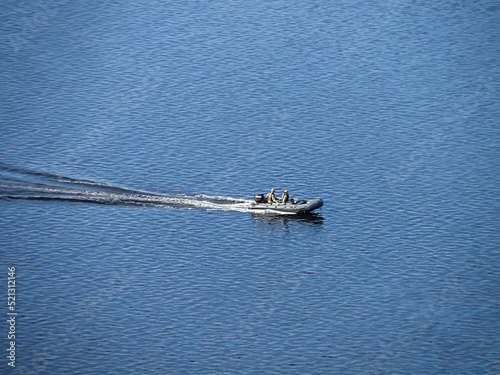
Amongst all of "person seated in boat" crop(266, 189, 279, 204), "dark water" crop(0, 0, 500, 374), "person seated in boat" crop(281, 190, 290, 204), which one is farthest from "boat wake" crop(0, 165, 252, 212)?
"person seated in boat" crop(281, 190, 290, 204)

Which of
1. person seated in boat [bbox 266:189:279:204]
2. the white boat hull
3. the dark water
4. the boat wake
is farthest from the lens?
the boat wake

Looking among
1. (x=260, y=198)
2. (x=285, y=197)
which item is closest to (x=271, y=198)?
(x=260, y=198)

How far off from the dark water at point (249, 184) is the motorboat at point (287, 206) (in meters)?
0.81

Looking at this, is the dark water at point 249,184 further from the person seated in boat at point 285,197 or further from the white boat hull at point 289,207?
the person seated in boat at point 285,197

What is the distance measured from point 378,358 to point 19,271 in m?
27.3

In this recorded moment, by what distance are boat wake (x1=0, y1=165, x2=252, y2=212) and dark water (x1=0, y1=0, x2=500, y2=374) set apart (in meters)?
0.21

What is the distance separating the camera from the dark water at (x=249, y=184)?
190ft

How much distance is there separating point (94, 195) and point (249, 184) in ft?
44.7

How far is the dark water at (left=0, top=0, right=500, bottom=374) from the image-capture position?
58.0 m

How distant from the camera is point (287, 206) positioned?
7256 centimetres

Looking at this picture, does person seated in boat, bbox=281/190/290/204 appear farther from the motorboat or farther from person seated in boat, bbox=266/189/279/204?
person seated in boat, bbox=266/189/279/204

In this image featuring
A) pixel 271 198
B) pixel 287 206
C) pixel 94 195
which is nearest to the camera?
pixel 271 198

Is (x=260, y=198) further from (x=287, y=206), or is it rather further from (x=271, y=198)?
(x=287, y=206)

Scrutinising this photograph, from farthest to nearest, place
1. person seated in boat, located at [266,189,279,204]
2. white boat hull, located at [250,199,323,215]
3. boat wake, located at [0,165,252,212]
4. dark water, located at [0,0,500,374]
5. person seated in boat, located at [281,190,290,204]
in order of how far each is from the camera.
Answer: boat wake, located at [0,165,252,212], person seated in boat, located at [281,190,290,204], person seated in boat, located at [266,189,279,204], white boat hull, located at [250,199,323,215], dark water, located at [0,0,500,374]
